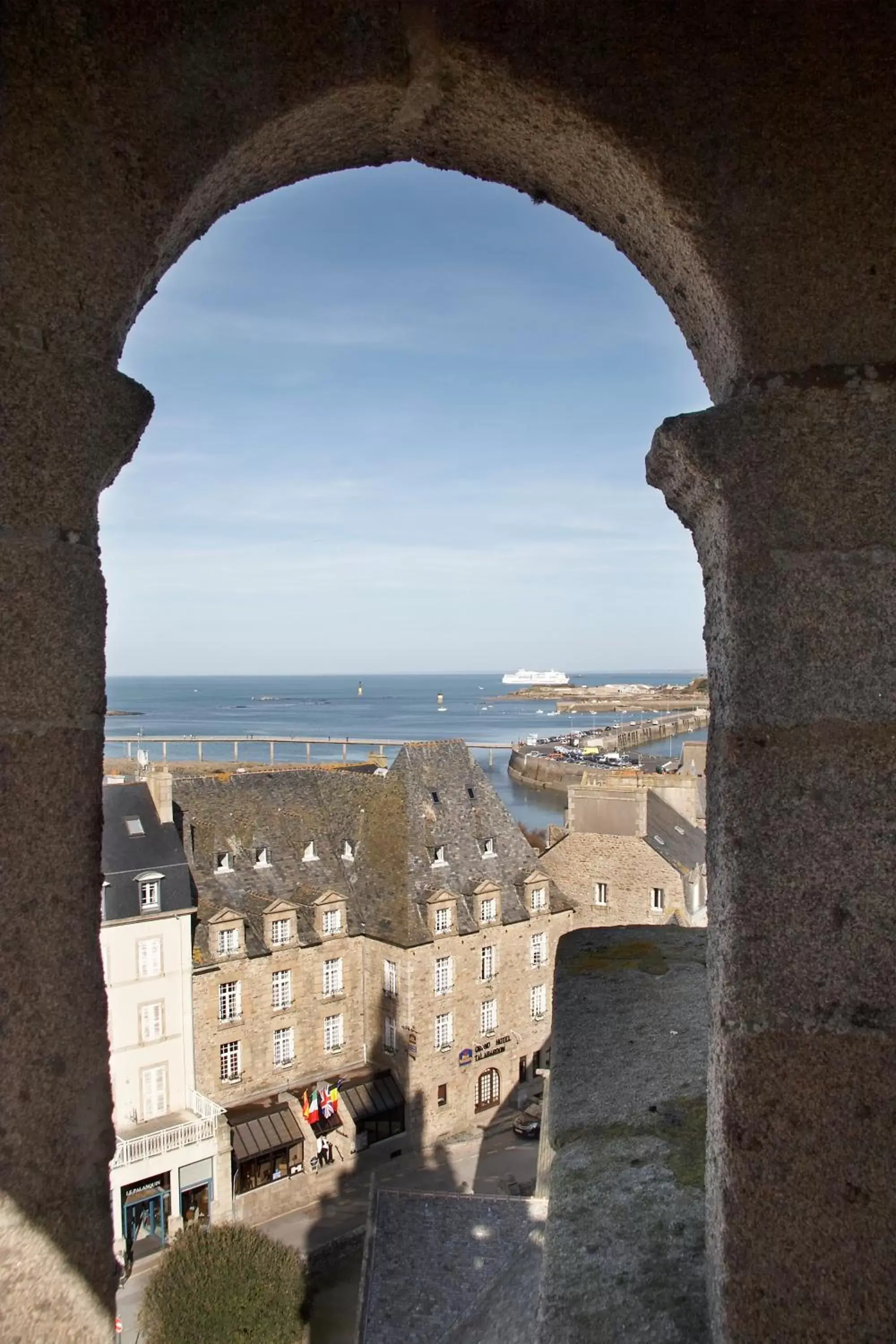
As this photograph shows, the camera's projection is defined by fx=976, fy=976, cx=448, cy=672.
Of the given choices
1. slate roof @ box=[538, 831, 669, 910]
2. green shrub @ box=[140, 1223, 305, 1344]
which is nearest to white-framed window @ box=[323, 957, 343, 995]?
slate roof @ box=[538, 831, 669, 910]

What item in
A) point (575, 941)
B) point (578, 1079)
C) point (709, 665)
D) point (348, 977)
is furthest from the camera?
point (348, 977)

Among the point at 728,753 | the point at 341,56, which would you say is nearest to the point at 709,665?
the point at 728,753

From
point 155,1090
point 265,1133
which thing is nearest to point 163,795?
point 155,1090

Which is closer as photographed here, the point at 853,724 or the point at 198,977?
the point at 853,724

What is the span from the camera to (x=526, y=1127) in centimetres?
2094

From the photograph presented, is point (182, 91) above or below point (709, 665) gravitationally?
above

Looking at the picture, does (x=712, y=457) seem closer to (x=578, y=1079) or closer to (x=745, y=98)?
(x=745, y=98)

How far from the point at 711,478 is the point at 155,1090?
1926 centimetres

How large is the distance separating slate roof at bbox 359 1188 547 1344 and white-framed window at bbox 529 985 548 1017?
1277 centimetres

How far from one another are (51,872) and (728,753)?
132 centimetres

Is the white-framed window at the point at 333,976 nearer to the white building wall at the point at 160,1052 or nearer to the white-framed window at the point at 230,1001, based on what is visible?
the white-framed window at the point at 230,1001

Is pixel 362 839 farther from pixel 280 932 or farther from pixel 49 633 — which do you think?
pixel 49 633

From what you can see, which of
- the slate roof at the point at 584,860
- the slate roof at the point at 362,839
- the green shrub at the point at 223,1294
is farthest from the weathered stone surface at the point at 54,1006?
the slate roof at the point at 584,860

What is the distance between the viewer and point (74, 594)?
184cm
